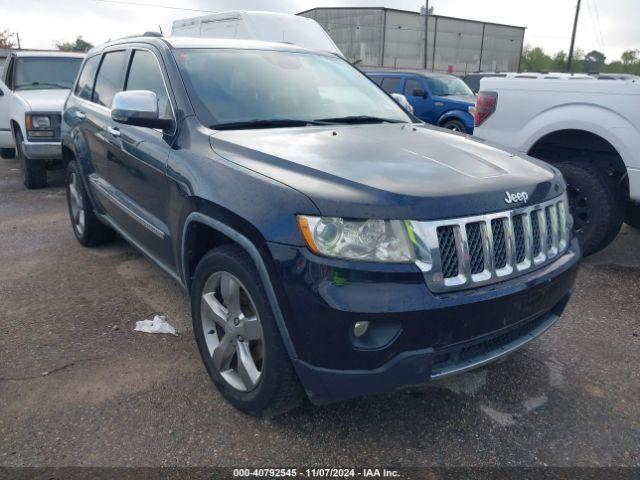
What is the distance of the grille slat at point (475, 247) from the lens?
2.17 metres

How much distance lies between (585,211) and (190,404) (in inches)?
143

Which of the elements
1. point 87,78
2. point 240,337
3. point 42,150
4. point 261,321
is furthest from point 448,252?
point 42,150

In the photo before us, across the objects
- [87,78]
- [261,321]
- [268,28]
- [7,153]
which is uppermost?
[268,28]

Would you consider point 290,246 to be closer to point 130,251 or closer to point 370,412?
point 370,412

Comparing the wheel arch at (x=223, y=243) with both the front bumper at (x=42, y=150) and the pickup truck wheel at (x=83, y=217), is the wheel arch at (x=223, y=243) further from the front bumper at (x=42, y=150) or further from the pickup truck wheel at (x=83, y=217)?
the front bumper at (x=42, y=150)

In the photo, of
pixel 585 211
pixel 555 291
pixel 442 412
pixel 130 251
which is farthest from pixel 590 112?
pixel 130 251

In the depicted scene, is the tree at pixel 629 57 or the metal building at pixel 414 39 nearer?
the metal building at pixel 414 39

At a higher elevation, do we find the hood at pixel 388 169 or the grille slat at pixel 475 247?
the hood at pixel 388 169

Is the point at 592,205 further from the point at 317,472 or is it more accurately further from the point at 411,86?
the point at 411,86

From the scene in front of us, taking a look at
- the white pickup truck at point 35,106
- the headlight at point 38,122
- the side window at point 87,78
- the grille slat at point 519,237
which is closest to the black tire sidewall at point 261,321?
the grille slat at point 519,237

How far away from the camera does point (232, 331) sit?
2.51 m

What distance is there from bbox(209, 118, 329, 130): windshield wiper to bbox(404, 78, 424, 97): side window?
1014cm

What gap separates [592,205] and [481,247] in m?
2.89

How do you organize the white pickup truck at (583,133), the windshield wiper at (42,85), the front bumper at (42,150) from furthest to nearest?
the windshield wiper at (42,85) < the front bumper at (42,150) < the white pickup truck at (583,133)
